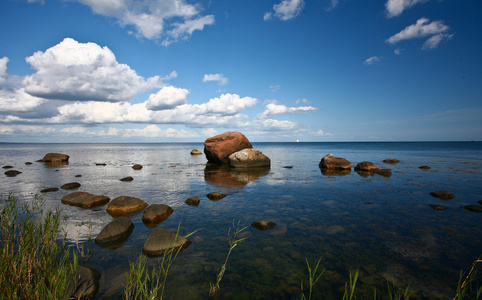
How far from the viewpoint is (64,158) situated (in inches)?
1232

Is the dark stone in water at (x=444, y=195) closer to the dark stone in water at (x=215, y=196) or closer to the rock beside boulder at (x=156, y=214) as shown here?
the dark stone in water at (x=215, y=196)

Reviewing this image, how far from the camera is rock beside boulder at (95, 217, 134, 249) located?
6169 mm

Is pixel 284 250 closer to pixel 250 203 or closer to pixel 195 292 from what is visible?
pixel 195 292

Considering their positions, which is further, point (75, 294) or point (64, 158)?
point (64, 158)

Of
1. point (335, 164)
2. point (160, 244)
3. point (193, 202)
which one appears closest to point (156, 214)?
point (193, 202)

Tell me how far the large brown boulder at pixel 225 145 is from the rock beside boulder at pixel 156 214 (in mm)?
18089

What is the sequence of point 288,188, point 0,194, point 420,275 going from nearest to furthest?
point 420,275 → point 0,194 → point 288,188

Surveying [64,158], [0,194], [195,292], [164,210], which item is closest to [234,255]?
[195,292]

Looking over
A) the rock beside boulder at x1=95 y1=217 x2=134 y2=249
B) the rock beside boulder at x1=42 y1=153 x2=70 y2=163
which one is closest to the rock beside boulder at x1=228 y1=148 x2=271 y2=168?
the rock beside boulder at x1=95 y1=217 x2=134 y2=249

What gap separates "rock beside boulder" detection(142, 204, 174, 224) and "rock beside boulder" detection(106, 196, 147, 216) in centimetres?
116

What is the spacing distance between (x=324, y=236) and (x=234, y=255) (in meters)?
2.85

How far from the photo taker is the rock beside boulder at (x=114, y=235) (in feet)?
20.2

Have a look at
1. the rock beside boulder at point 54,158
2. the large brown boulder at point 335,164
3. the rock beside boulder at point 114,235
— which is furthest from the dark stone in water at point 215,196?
the rock beside boulder at point 54,158

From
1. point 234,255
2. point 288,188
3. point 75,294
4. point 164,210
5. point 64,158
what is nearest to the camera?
point 75,294
